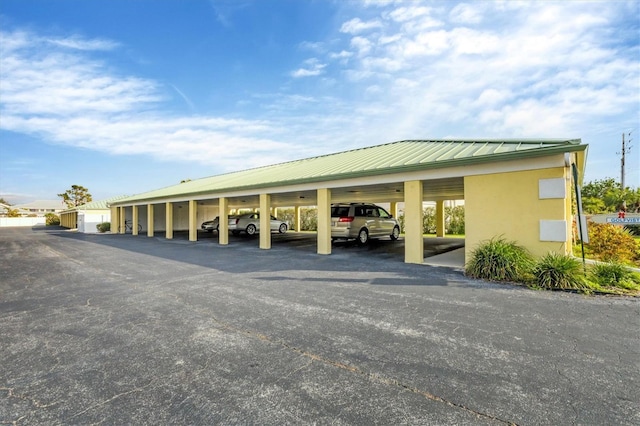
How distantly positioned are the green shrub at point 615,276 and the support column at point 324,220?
7424mm

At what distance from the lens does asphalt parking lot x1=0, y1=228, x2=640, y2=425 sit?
8.04 feet

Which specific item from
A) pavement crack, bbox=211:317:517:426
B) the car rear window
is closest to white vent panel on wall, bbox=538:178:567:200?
pavement crack, bbox=211:317:517:426

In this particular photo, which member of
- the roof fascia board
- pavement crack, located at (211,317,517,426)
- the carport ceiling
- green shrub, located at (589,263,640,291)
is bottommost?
pavement crack, located at (211,317,517,426)

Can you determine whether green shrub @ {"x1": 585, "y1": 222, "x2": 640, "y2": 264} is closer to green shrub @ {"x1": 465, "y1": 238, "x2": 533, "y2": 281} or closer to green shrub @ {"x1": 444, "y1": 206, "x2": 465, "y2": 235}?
green shrub @ {"x1": 465, "y1": 238, "x2": 533, "y2": 281}

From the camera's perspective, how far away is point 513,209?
785 centimetres

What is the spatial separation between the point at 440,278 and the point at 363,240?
7.78 meters

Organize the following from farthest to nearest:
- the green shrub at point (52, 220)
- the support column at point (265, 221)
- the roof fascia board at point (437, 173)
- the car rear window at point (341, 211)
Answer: the green shrub at point (52, 220) < the car rear window at point (341, 211) < the support column at point (265, 221) < the roof fascia board at point (437, 173)

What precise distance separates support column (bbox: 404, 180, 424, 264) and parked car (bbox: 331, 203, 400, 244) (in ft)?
15.6

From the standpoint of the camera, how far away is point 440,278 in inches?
287

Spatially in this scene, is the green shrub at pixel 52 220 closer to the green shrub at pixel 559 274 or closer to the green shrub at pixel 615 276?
the green shrub at pixel 559 274

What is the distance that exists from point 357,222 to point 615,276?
9.13 m

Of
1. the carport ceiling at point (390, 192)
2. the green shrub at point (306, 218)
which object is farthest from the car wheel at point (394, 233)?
the green shrub at point (306, 218)

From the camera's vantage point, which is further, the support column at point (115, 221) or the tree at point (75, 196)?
the tree at point (75, 196)

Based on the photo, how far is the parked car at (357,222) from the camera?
46.4 ft
